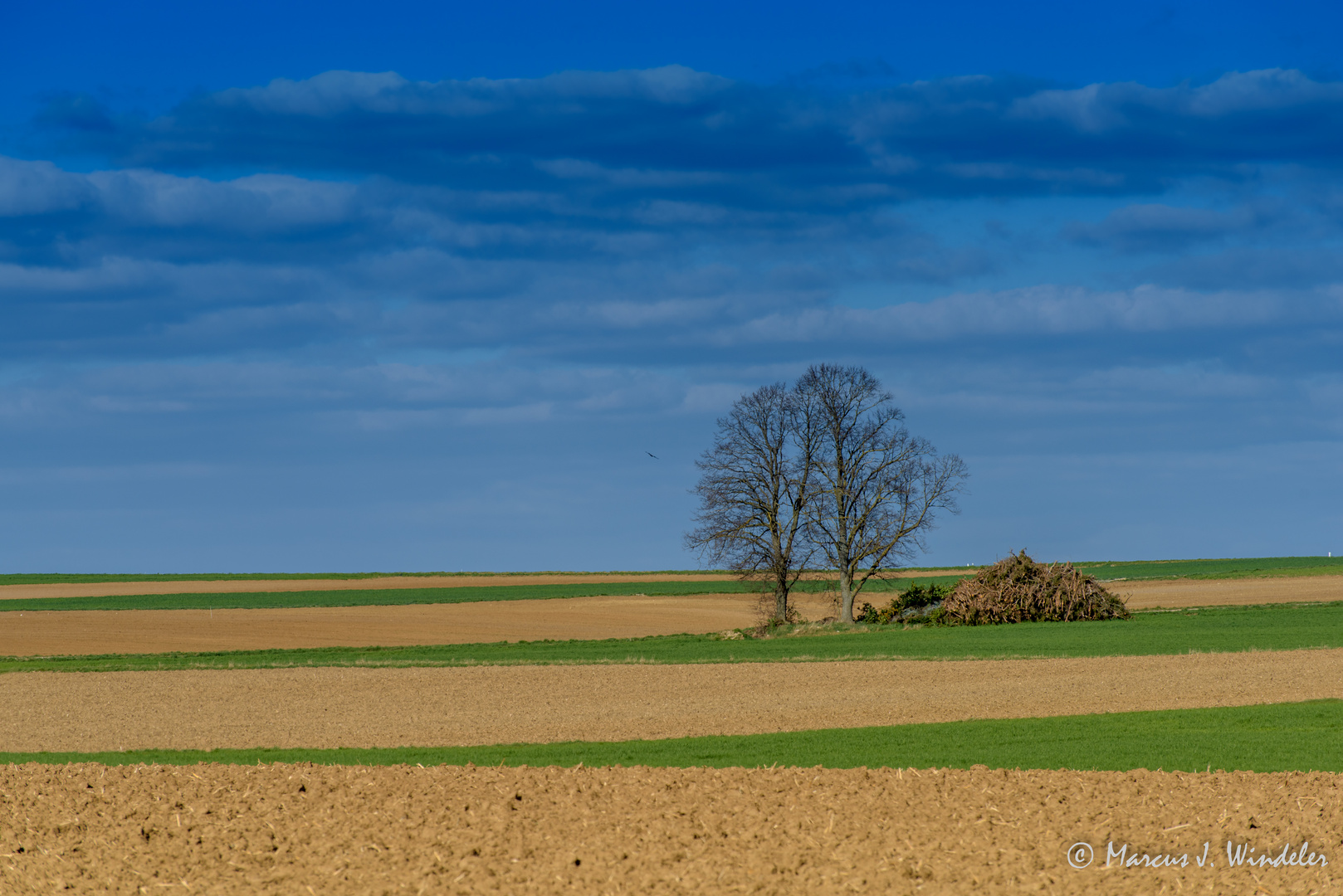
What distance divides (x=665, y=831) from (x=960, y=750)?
733 centimetres

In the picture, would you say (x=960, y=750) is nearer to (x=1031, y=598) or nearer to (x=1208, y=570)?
(x=1031, y=598)

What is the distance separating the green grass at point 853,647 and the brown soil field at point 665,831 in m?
22.6

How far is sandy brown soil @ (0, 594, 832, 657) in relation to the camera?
48.6m

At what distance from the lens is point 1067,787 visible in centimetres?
1360

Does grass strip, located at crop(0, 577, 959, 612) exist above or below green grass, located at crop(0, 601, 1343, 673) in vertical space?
above

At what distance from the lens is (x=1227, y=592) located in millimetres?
71188

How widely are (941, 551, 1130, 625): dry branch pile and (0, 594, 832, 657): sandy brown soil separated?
37.2 ft

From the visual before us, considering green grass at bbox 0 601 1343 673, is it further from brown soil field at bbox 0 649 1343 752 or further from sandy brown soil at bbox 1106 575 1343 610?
sandy brown soil at bbox 1106 575 1343 610

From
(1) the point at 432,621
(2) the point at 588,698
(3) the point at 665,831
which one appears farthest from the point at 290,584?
(3) the point at 665,831

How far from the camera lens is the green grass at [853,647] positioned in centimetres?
3719

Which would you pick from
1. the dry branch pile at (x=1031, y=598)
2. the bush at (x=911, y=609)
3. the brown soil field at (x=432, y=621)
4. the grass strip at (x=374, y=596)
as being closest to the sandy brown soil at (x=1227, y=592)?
the brown soil field at (x=432, y=621)

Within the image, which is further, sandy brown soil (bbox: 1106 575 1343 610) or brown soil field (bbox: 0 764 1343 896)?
sandy brown soil (bbox: 1106 575 1343 610)

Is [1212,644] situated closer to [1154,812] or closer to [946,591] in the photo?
[946,591]

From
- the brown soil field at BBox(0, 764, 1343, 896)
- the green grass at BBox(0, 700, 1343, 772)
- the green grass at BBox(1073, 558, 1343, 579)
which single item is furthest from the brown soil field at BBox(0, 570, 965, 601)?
the brown soil field at BBox(0, 764, 1343, 896)
